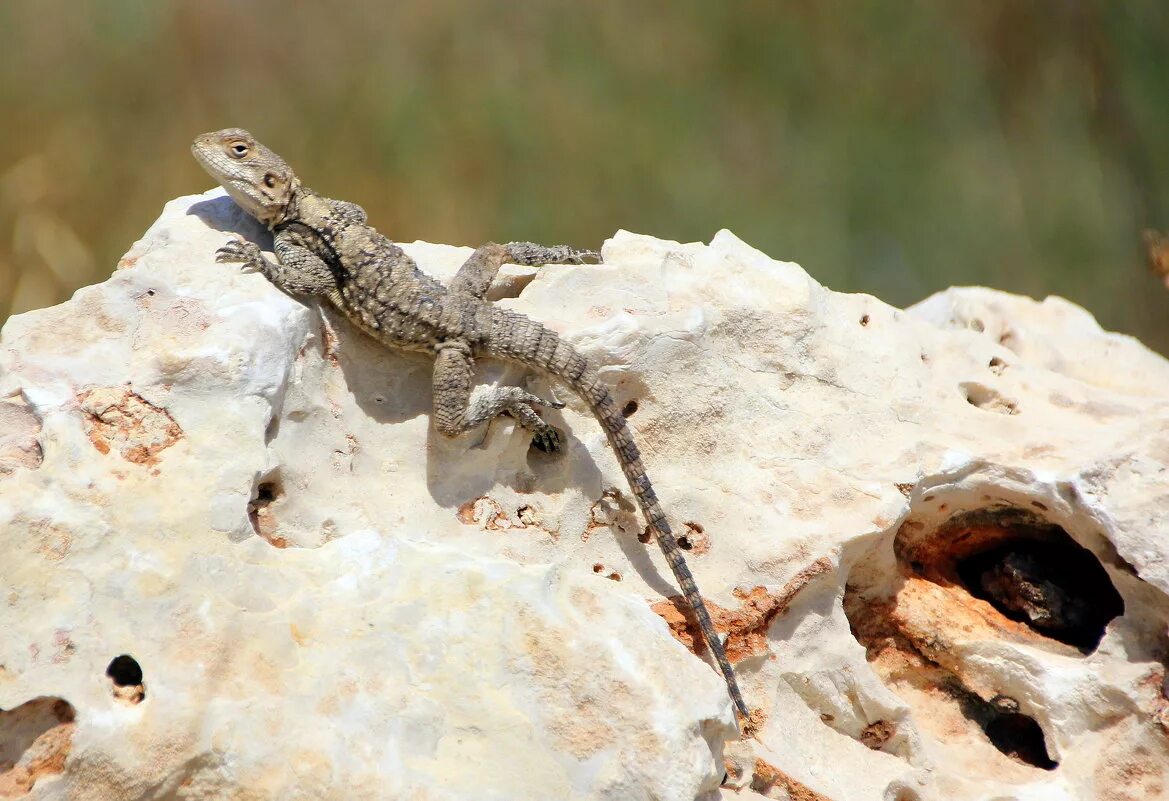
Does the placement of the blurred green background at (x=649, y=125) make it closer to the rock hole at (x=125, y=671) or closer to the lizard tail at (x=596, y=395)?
the lizard tail at (x=596, y=395)

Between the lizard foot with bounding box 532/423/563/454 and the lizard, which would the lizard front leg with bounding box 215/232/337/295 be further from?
the lizard foot with bounding box 532/423/563/454

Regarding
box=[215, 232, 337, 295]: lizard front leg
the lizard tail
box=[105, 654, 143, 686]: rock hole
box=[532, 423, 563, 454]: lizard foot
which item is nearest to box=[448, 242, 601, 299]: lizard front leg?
the lizard tail

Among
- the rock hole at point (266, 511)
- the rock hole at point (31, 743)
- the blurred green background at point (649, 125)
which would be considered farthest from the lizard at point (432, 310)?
the blurred green background at point (649, 125)

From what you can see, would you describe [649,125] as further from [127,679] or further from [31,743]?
[31,743]

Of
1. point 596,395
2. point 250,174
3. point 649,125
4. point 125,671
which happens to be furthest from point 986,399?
point 125,671

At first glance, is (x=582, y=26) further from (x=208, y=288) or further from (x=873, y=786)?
(x=873, y=786)

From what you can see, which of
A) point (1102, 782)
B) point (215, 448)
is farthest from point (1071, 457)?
point (215, 448)
